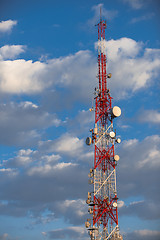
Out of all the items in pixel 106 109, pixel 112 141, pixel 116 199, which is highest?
pixel 106 109

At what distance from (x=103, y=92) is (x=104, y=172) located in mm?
20456

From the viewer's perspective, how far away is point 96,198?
278 feet

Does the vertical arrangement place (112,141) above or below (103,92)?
below

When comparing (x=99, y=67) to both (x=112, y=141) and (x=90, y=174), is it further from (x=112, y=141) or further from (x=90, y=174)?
(x=90, y=174)

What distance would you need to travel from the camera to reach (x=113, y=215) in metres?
83.8

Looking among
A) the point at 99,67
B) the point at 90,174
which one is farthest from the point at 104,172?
the point at 99,67

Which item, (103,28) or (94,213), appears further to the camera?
(103,28)

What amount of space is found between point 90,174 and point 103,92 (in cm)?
2127

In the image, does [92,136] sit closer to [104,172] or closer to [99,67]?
[104,172]

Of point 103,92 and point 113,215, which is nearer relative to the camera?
point 113,215

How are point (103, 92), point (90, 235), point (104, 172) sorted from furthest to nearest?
point (103, 92) → point (104, 172) → point (90, 235)

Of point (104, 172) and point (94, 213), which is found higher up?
point (104, 172)

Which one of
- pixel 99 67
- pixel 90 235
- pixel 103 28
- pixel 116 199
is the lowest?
pixel 90 235

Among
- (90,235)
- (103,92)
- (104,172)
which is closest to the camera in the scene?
(90,235)
